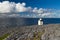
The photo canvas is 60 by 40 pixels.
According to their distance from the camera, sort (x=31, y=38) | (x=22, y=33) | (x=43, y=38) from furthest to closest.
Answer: (x=22, y=33), (x=31, y=38), (x=43, y=38)

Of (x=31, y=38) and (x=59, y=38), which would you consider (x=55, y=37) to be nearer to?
(x=59, y=38)

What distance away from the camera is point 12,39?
52.3 m

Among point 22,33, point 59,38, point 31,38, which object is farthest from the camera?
point 22,33

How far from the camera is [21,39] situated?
167 feet

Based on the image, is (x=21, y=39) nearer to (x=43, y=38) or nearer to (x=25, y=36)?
(x=25, y=36)

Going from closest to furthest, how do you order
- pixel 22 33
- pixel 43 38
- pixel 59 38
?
pixel 59 38 → pixel 43 38 → pixel 22 33

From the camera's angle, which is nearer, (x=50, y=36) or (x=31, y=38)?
(x=50, y=36)

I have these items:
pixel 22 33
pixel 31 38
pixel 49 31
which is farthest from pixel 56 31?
pixel 22 33

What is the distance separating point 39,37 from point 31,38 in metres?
2.61

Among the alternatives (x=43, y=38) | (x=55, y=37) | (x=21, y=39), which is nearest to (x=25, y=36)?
(x=21, y=39)

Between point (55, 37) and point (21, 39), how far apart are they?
10.9 metres

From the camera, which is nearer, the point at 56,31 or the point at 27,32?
the point at 56,31

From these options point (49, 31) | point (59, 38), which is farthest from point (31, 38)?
point (59, 38)

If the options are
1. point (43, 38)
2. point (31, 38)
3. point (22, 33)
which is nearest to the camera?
point (43, 38)
